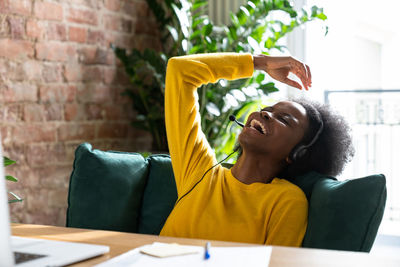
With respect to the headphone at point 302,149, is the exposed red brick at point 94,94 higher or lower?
higher

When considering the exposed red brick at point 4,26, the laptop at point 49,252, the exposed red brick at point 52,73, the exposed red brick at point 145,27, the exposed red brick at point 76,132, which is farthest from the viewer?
the exposed red brick at point 145,27

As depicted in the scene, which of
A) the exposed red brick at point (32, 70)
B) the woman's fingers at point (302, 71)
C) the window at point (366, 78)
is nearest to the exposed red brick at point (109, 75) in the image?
the exposed red brick at point (32, 70)

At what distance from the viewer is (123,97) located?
3102mm

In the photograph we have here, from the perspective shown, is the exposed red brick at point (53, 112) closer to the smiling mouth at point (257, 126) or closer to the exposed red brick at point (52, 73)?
the exposed red brick at point (52, 73)

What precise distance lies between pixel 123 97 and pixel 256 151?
169 cm

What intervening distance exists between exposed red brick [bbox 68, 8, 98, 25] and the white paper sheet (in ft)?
6.56

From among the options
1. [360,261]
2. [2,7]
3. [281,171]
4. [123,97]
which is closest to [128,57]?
[123,97]

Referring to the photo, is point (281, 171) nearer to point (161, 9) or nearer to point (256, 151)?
point (256, 151)

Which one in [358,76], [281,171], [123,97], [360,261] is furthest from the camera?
[358,76]

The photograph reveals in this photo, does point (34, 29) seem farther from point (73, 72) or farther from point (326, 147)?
point (326, 147)

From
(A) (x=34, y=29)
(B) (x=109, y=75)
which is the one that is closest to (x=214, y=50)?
(B) (x=109, y=75)

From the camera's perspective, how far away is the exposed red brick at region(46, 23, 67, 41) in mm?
2615

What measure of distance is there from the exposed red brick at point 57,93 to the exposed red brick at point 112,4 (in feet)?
1.68

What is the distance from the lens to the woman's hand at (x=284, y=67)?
1.63 meters
